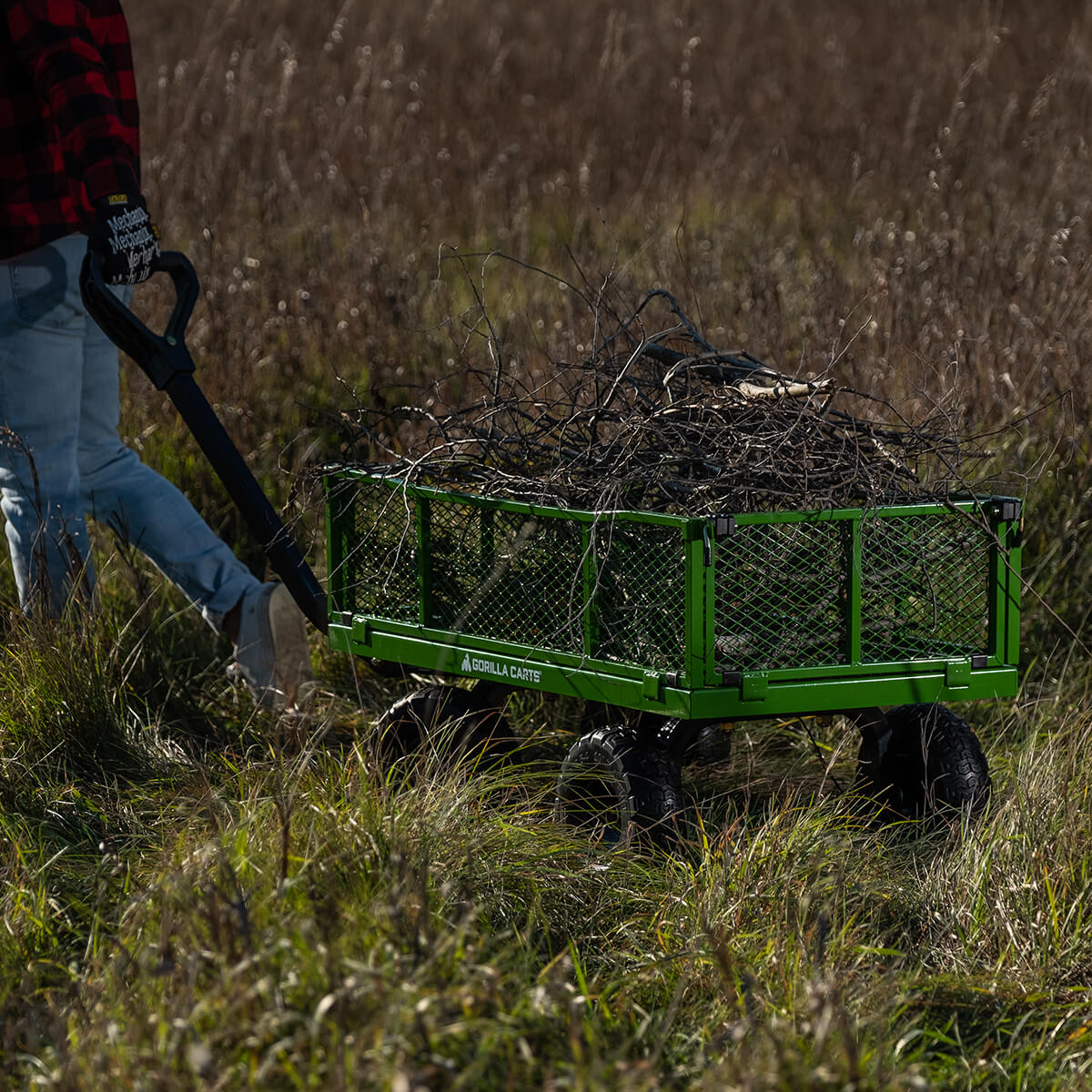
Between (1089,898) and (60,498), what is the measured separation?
256 cm

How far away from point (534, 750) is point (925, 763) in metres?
1.03

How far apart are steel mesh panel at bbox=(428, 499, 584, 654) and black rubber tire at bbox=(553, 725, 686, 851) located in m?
0.23

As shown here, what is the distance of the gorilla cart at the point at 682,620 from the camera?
3.26 metres

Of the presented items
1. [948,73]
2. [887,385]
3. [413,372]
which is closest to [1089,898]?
[887,385]

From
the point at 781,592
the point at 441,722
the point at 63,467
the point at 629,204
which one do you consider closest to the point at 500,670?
the point at 441,722

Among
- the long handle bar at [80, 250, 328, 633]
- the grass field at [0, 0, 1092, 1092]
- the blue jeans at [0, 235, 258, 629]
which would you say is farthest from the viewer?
the blue jeans at [0, 235, 258, 629]

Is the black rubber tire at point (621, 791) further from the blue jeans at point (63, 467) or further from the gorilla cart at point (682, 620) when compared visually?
the blue jeans at point (63, 467)

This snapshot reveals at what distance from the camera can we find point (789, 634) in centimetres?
331

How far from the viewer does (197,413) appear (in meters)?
3.86

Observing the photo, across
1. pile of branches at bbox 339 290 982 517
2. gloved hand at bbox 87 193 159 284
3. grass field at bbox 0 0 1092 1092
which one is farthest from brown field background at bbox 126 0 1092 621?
gloved hand at bbox 87 193 159 284

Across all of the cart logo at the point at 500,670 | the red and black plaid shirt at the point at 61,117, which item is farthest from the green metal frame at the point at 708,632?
the red and black plaid shirt at the point at 61,117

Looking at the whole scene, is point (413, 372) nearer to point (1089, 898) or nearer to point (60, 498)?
point (60, 498)

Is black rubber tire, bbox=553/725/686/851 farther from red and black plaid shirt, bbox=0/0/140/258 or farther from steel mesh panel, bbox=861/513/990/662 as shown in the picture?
red and black plaid shirt, bbox=0/0/140/258

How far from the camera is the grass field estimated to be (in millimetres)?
2230
